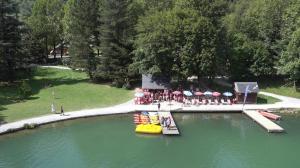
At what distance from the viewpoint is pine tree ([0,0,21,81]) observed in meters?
64.2

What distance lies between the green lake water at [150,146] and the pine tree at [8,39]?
66.1 feet

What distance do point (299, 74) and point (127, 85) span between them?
2354 cm

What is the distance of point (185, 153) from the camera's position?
134 feet

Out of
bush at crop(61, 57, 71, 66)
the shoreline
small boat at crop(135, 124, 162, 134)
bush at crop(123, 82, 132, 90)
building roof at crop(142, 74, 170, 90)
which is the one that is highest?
bush at crop(61, 57, 71, 66)

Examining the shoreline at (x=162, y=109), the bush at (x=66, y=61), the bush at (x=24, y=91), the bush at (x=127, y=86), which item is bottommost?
the shoreline at (x=162, y=109)

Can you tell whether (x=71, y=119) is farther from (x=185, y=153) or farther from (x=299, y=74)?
(x=299, y=74)

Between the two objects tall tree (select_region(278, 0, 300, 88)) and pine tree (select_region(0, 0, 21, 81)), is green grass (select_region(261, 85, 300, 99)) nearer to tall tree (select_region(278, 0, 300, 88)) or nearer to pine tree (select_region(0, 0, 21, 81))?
tall tree (select_region(278, 0, 300, 88))

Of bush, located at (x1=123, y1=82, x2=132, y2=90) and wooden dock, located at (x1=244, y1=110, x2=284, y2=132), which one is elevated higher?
bush, located at (x1=123, y1=82, x2=132, y2=90)

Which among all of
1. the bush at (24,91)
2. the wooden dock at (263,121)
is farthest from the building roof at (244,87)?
the bush at (24,91)

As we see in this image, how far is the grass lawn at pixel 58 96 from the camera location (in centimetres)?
5256

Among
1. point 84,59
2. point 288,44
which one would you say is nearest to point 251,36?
point 288,44

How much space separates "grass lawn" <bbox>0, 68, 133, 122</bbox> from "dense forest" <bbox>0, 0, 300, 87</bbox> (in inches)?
107

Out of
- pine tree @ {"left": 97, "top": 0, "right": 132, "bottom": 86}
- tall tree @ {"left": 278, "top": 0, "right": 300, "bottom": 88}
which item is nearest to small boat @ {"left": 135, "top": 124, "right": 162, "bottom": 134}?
pine tree @ {"left": 97, "top": 0, "right": 132, "bottom": 86}

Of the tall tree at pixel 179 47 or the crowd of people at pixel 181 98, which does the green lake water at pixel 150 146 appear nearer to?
the crowd of people at pixel 181 98
